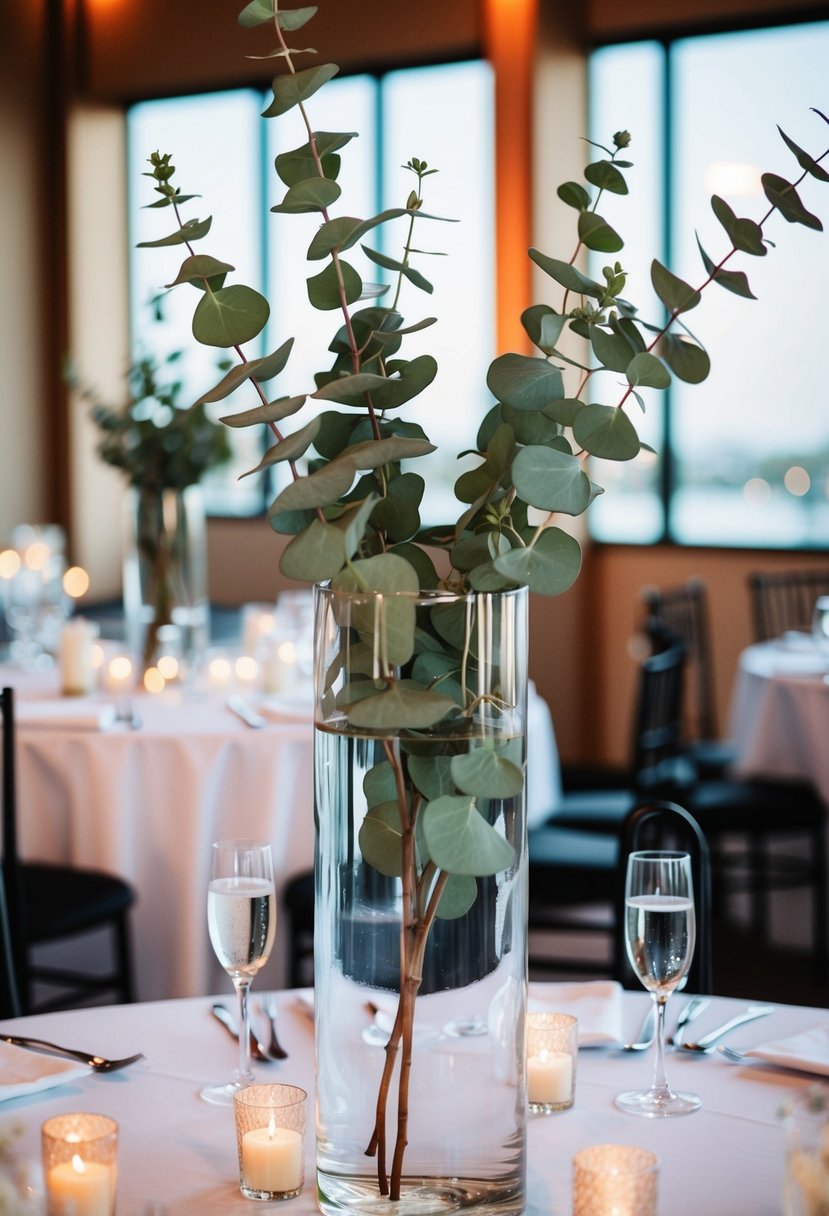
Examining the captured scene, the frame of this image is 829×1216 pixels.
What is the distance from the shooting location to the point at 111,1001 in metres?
3.55

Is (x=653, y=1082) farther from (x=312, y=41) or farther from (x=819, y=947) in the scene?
(x=312, y=41)

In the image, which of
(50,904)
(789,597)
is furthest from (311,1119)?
(789,597)

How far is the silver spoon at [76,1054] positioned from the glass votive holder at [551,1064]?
1.16 ft

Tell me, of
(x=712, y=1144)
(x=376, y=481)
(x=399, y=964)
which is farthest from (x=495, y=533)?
(x=712, y=1144)

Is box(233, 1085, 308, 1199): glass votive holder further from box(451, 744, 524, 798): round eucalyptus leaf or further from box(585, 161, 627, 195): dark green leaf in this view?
box(585, 161, 627, 195): dark green leaf

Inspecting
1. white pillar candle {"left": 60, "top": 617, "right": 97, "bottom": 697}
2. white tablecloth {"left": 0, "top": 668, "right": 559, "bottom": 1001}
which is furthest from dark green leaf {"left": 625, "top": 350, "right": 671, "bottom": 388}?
white pillar candle {"left": 60, "top": 617, "right": 97, "bottom": 697}

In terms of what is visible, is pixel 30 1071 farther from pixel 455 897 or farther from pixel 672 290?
pixel 672 290

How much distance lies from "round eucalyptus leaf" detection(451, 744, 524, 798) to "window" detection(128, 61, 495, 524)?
540cm

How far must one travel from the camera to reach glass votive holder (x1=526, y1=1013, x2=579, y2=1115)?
45.2 inches

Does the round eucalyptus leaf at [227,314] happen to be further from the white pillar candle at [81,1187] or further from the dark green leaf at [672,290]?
the white pillar candle at [81,1187]

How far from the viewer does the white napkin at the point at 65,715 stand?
2.95 m

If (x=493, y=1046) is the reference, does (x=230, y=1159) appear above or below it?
below

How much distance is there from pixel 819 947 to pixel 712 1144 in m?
3.12

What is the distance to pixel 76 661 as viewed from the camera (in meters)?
3.23
